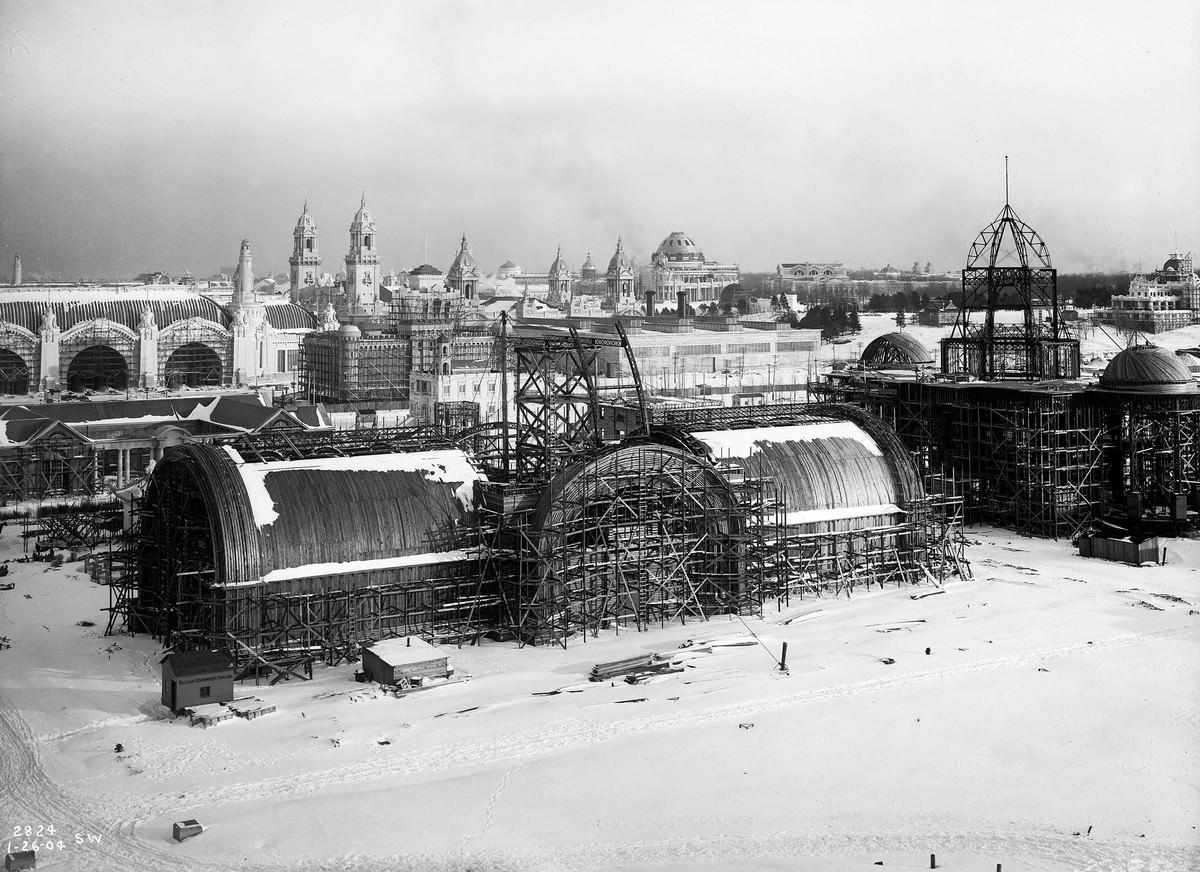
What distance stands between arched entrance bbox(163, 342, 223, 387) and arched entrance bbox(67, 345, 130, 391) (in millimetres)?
2867

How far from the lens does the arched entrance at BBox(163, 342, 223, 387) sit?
9819cm

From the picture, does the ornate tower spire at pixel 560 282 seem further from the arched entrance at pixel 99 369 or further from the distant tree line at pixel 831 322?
the arched entrance at pixel 99 369

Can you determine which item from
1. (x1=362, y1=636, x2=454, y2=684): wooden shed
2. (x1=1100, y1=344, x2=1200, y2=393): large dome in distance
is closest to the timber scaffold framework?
(x1=362, y1=636, x2=454, y2=684): wooden shed

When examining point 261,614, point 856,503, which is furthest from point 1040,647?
point 261,614

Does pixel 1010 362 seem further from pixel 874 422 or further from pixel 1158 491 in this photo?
pixel 874 422

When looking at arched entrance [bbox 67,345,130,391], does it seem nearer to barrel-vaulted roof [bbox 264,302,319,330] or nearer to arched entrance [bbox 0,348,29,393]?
arched entrance [bbox 0,348,29,393]

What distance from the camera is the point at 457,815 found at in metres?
26.0

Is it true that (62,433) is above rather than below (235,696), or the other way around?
above

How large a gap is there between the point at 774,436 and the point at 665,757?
20218 millimetres

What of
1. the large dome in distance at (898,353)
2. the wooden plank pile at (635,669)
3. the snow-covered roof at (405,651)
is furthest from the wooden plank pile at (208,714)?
the large dome in distance at (898,353)

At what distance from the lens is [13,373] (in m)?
92.6

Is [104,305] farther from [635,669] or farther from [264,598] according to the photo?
[635,669]

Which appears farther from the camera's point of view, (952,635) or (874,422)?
(874,422)

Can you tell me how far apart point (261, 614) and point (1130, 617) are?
24067mm
